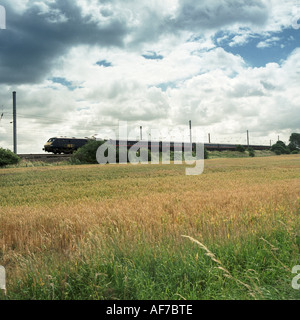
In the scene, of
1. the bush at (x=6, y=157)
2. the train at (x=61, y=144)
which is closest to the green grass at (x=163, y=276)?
the bush at (x=6, y=157)

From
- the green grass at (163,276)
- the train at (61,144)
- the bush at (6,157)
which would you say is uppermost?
the train at (61,144)

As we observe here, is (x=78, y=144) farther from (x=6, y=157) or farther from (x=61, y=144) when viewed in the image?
(x=6, y=157)

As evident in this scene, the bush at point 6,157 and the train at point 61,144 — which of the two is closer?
the bush at point 6,157

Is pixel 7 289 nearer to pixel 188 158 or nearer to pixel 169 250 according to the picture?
pixel 169 250

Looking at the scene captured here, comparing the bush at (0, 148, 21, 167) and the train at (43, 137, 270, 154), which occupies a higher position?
the train at (43, 137, 270, 154)

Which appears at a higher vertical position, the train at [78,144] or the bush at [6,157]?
the train at [78,144]

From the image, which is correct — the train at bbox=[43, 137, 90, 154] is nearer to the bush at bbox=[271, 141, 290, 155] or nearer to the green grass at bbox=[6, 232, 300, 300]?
the green grass at bbox=[6, 232, 300, 300]

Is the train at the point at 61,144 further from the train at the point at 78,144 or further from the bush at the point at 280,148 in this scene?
the bush at the point at 280,148

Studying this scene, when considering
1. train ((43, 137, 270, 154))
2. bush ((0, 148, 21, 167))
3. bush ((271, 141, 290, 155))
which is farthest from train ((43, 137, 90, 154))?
bush ((271, 141, 290, 155))

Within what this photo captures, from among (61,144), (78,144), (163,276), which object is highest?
(78,144)

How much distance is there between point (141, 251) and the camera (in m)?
4.12

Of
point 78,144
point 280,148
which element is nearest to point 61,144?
point 78,144
